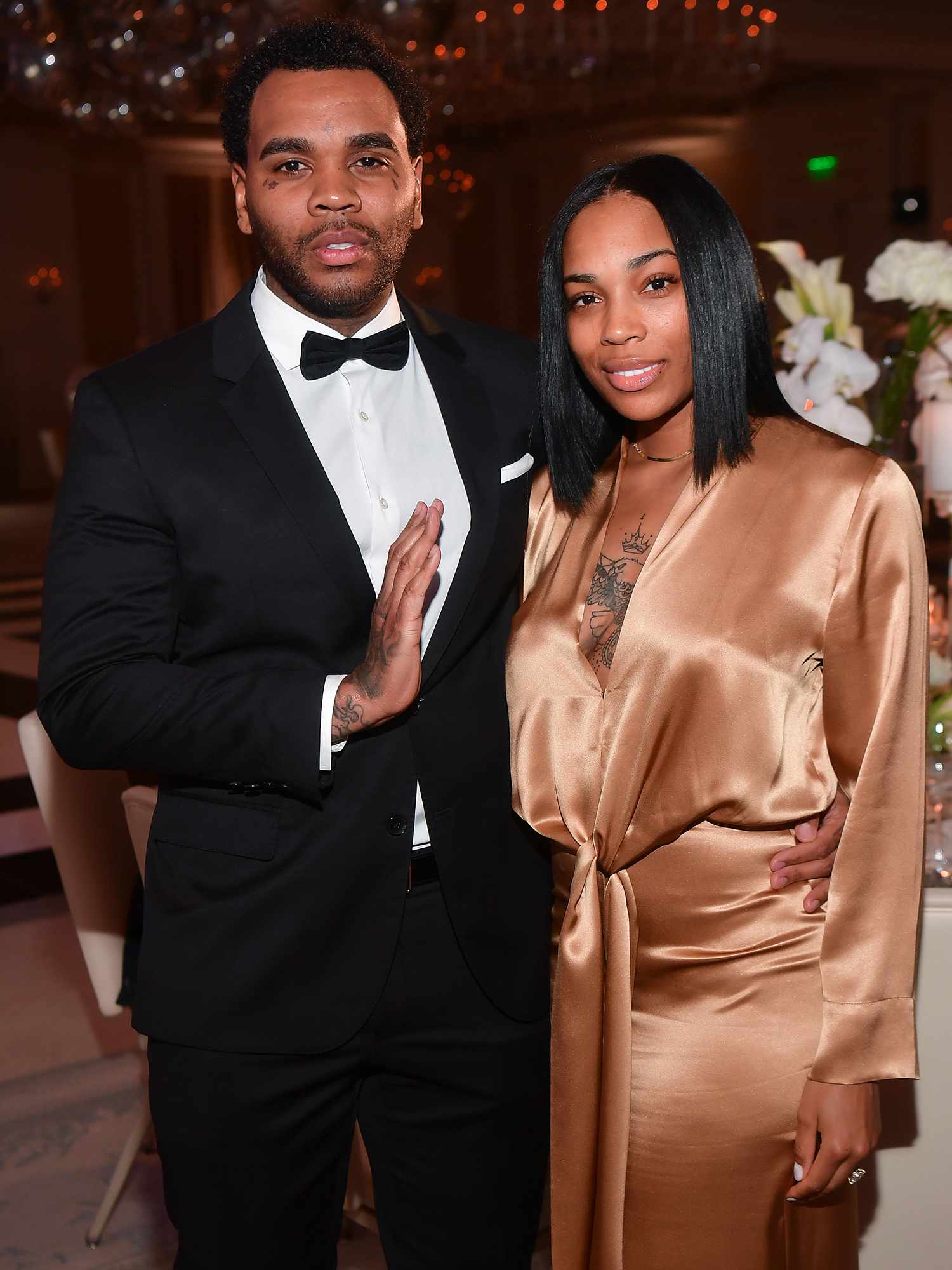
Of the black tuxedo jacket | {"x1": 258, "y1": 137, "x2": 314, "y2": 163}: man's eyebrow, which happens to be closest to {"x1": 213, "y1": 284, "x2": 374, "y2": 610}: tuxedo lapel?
the black tuxedo jacket

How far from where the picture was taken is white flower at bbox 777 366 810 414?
2.72 meters

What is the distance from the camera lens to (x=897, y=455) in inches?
113

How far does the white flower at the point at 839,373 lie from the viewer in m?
2.66

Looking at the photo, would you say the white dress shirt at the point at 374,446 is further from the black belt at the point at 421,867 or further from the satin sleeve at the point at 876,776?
the satin sleeve at the point at 876,776

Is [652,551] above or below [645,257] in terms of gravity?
below

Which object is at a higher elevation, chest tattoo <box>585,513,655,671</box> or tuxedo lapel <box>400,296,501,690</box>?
tuxedo lapel <box>400,296,501,690</box>

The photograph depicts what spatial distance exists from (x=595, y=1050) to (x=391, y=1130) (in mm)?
362

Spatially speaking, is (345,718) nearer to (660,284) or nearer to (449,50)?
(660,284)

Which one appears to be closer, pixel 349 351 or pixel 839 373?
pixel 349 351

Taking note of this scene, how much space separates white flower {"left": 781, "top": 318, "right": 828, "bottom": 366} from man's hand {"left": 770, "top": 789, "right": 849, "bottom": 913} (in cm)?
124

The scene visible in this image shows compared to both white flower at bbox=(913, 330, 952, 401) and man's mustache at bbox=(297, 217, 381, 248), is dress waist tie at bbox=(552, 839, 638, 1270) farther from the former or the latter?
white flower at bbox=(913, 330, 952, 401)

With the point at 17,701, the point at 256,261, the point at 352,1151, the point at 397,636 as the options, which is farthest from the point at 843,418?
the point at 256,261

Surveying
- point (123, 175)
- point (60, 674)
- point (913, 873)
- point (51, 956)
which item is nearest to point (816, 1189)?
point (913, 873)

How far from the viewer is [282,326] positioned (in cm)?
189
